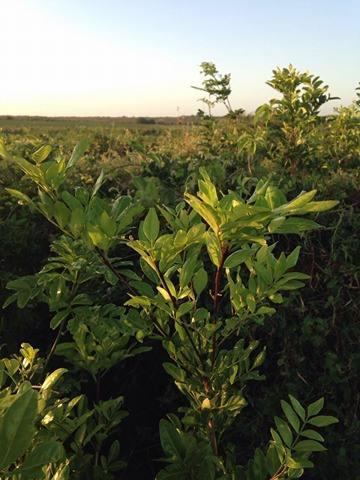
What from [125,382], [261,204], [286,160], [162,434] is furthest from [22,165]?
[286,160]

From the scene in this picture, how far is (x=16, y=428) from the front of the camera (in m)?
0.82

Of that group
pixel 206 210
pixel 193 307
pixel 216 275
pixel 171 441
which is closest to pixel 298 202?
pixel 206 210

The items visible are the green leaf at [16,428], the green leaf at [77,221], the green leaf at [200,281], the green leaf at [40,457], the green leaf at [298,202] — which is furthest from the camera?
the green leaf at [200,281]

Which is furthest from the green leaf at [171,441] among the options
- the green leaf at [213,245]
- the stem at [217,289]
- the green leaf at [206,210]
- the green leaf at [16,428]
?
the green leaf at [16,428]

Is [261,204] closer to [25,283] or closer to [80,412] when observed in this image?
[25,283]

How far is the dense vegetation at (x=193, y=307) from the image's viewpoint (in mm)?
1301

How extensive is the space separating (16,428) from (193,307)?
71 cm

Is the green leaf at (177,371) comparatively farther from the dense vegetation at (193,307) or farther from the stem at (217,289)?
the stem at (217,289)

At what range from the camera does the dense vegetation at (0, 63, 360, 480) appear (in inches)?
51.2

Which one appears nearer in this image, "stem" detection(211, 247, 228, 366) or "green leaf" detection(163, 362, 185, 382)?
"stem" detection(211, 247, 228, 366)

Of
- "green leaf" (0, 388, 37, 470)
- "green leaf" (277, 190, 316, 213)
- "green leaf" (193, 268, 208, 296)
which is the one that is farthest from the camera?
"green leaf" (193, 268, 208, 296)

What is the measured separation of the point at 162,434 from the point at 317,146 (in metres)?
2.46

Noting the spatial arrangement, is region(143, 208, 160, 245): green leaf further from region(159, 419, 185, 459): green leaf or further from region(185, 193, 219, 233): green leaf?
region(159, 419, 185, 459): green leaf

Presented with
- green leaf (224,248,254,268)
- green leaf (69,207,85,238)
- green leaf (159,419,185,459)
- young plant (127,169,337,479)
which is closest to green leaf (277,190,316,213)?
young plant (127,169,337,479)
